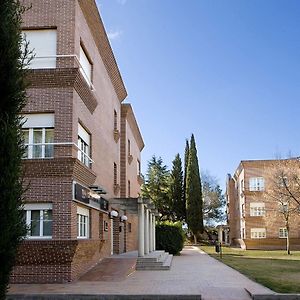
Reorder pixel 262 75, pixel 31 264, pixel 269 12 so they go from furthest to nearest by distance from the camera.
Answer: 1. pixel 262 75
2. pixel 31 264
3. pixel 269 12

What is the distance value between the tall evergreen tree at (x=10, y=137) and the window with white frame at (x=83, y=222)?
965 cm

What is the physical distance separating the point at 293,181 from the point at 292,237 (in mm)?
13546

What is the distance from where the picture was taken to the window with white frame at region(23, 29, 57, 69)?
1614cm

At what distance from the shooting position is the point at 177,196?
5744 centimetres

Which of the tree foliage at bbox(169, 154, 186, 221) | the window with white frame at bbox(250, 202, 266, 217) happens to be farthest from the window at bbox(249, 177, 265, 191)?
the tree foliage at bbox(169, 154, 186, 221)

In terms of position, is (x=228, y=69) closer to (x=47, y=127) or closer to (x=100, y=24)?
(x=100, y=24)

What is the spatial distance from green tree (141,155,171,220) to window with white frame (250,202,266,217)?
1129 cm

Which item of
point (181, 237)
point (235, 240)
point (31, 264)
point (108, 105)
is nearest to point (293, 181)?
point (181, 237)

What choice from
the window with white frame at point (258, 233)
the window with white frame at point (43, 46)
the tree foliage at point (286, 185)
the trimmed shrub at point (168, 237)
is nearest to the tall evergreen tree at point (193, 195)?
the window with white frame at point (258, 233)

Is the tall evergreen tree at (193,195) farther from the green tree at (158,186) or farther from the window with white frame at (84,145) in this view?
the window with white frame at (84,145)

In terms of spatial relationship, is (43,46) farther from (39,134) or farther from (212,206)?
(212,206)

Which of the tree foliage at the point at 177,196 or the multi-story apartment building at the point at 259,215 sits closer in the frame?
the multi-story apartment building at the point at 259,215

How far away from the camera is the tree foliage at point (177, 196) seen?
5719 centimetres

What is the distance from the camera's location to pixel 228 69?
19.8 meters
